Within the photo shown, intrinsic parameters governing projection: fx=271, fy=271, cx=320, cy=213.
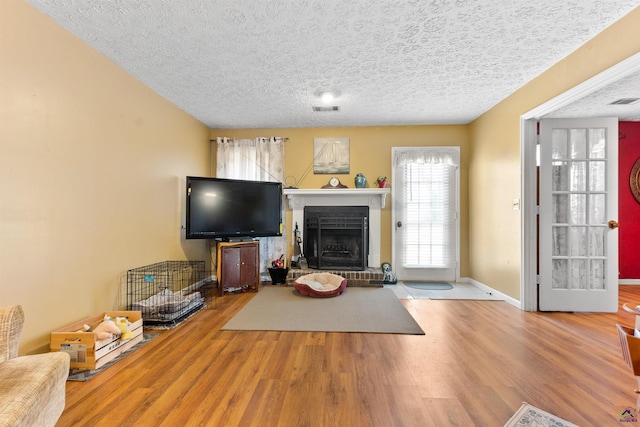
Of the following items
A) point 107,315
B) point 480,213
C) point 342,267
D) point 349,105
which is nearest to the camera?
point 107,315

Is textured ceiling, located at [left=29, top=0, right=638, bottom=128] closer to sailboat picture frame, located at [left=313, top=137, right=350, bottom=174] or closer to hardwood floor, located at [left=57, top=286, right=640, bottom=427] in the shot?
sailboat picture frame, located at [left=313, top=137, right=350, bottom=174]

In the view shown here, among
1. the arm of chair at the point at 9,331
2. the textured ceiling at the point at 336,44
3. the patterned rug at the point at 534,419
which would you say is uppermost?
the textured ceiling at the point at 336,44

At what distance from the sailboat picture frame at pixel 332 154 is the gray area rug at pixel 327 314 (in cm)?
194

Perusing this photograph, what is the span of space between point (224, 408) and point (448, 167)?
4172 millimetres

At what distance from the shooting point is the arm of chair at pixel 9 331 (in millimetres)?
1084

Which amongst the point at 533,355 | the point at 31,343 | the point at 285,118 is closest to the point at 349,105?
the point at 285,118

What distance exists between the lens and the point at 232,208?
374 cm

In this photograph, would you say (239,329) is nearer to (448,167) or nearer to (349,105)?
(349,105)

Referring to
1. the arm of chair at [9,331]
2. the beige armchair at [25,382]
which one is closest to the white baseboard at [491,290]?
the beige armchair at [25,382]

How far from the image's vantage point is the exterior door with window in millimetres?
4234

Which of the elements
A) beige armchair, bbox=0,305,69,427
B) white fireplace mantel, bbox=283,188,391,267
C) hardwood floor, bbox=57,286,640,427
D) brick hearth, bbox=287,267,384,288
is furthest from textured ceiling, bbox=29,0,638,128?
hardwood floor, bbox=57,286,640,427

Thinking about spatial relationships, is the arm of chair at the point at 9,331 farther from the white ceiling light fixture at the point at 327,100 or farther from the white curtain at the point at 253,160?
the white curtain at the point at 253,160

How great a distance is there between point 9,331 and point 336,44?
2577 millimetres

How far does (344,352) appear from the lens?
204cm
